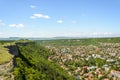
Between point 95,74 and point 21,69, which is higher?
point 21,69

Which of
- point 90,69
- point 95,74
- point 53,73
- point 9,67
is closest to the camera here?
point 53,73

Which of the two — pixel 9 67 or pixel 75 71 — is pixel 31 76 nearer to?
pixel 9 67

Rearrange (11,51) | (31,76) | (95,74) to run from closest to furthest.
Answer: (31,76)
(95,74)
(11,51)

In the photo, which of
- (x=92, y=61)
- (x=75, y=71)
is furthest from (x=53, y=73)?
(x=92, y=61)

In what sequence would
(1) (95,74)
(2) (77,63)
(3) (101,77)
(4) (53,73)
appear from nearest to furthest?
(4) (53,73)
(3) (101,77)
(1) (95,74)
(2) (77,63)

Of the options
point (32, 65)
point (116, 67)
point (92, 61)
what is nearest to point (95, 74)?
point (116, 67)

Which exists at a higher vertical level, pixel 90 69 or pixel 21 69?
pixel 21 69

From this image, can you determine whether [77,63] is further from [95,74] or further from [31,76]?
[31,76]

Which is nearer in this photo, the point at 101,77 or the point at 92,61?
the point at 101,77

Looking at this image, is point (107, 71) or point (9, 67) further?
point (107, 71)
